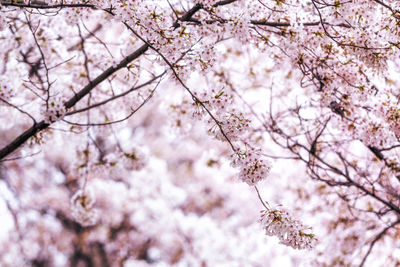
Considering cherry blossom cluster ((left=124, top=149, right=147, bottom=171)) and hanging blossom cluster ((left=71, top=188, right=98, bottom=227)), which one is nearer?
cherry blossom cluster ((left=124, top=149, right=147, bottom=171))

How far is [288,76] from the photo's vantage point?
4344mm

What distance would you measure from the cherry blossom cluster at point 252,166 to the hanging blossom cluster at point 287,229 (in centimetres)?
22

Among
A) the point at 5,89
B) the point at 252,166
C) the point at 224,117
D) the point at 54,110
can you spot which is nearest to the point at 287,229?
the point at 252,166

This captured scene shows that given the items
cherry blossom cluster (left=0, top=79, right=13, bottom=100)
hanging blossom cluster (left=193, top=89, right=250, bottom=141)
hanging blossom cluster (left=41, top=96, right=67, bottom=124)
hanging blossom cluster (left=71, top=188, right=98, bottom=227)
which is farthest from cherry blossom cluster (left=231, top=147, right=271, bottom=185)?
hanging blossom cluster (left=71, top=188, right=98, bottom=227)

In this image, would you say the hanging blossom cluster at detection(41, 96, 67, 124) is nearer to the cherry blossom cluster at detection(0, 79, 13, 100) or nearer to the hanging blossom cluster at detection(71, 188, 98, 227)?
the cherry blossom cluster at detection(0, 79, 13, 100)

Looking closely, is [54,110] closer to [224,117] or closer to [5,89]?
[5,89]

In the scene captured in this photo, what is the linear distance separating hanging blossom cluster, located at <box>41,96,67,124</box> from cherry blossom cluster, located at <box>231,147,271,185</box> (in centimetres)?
132

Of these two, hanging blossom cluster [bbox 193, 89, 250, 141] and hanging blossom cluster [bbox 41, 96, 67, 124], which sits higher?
hanging blossom cluster [bbox 41, 96, 67, 124]

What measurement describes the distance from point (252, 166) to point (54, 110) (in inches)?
58.1

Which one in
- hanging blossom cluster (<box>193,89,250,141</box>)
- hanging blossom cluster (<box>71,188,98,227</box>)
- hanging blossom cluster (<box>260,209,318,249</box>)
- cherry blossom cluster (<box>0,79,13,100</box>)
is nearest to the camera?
hanging blossom cluster (<box>260,209,318,249</box>)

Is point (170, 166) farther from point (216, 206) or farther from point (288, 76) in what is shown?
point (288, 76)

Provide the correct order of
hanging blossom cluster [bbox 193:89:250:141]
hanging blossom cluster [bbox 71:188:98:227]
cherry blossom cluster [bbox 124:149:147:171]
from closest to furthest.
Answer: hanging blossom cluster [bbox 193:89:250:141] → cherry blossom cluster [bbox 124:149:147:171] → hanging blossom cluster [bbox 71:188:98:227]

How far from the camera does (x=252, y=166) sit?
8.13ft

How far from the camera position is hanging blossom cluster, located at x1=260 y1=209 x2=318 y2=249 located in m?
2.41
